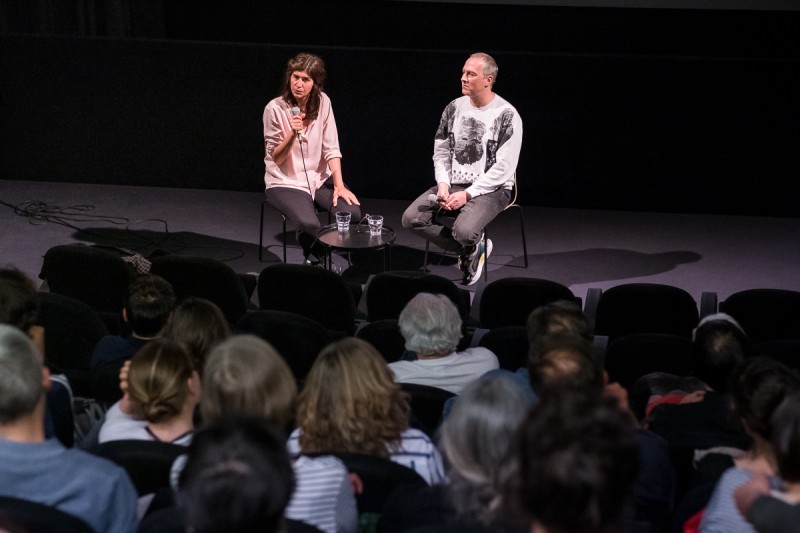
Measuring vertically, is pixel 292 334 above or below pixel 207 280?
below

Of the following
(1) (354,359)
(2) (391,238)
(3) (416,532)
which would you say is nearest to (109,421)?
(1) (354,359)

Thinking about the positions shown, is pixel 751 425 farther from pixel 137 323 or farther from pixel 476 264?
pixel 476 264

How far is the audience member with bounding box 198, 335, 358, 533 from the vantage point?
2168 millimetres

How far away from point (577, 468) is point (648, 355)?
2.13 m

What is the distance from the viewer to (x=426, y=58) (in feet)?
22.8

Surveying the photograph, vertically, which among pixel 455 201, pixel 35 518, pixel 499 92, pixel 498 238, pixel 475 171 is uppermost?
pixel 499 92

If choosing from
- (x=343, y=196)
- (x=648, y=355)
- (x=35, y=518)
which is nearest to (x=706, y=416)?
(x=648, y=355)

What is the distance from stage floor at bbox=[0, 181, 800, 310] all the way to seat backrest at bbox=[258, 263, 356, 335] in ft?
4.58

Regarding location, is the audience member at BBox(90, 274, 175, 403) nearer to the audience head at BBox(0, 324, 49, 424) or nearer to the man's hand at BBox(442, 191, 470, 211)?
the audience head at BBox(0, 324, 49, 424)

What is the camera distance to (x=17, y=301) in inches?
127

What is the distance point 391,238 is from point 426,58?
2.16 meters

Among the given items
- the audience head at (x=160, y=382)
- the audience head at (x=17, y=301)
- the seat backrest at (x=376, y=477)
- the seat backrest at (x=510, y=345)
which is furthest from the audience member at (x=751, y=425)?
the audience head at (x=17, y=301)

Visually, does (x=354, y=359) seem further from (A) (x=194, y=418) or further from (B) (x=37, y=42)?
(B) (x=37, y=42)

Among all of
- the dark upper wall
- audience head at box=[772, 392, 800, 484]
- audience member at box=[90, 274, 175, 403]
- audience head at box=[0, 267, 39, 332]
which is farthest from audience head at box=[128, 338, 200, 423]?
the dark upper wall
